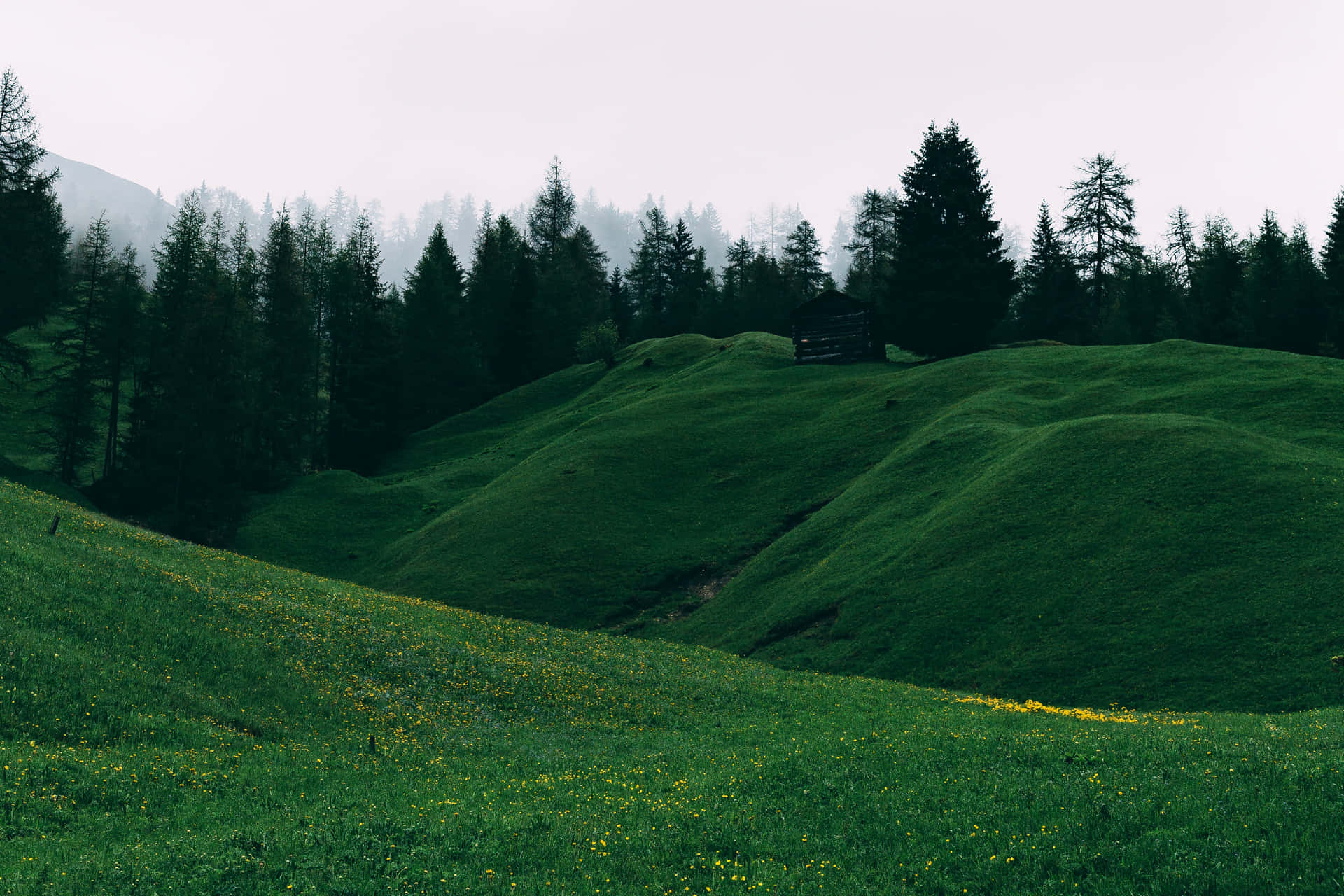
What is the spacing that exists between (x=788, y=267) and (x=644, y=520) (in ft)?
284

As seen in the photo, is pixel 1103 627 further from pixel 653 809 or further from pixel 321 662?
pixel 321 662

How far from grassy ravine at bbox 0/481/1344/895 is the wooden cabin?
55.2 metres

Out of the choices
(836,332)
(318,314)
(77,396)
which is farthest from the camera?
(318,314)

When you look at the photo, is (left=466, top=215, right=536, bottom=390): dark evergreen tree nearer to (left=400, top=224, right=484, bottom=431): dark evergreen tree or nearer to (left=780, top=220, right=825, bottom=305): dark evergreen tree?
(left=400, top=224, right=484, bottom=431): dark evergreen tree

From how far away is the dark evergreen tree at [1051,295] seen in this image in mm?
93125

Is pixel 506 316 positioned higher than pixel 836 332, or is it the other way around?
pixel 506 316

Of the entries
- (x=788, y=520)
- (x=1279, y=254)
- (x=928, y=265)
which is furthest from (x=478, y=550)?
(x=1279, y=254)

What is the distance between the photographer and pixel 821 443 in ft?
189

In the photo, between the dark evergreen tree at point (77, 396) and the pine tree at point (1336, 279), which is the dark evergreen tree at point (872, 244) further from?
the dark evergreen tree at point (77, 396)

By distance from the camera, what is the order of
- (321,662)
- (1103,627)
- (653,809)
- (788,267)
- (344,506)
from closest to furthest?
(653,809), (321,662), (1103,627), (344,506), (788,267)

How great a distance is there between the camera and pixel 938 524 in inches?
1540

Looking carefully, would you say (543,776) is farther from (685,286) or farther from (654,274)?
(654,274)

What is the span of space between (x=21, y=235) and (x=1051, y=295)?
10036cm

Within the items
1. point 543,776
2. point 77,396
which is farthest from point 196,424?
point 543,776
